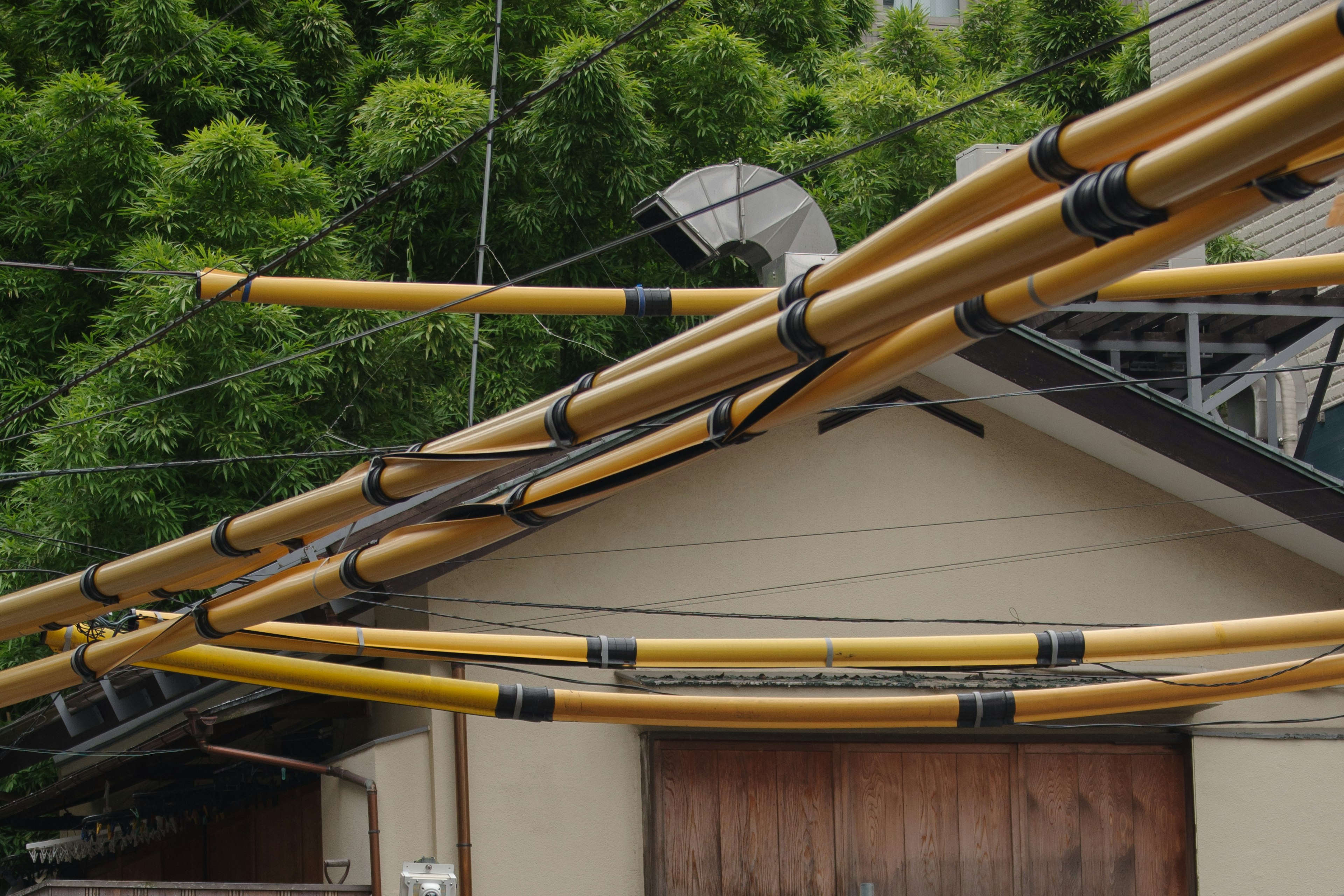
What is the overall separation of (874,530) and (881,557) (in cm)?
22

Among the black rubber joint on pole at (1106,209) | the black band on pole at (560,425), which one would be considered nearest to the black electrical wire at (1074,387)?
the black band on pole at (560,425)

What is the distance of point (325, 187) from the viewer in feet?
50.5

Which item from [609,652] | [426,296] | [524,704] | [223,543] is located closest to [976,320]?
[223,543]

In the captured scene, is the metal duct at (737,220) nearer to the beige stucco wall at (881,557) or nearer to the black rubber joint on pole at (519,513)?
the beige stucco wall at (881,557)

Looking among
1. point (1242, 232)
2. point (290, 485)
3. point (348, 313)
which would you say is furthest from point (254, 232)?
point (1242, 232)

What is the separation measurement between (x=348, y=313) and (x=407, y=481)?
31.6ft

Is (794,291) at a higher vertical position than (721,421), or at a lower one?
higher

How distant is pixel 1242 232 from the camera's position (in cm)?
1859

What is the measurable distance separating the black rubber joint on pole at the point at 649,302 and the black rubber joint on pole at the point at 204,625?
241cm

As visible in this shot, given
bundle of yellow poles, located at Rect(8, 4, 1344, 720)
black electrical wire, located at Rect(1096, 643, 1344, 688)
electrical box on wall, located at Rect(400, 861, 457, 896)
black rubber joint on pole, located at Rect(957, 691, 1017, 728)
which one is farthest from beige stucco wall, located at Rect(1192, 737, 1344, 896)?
bundle of yellow poles, located at Rect(8, 4, 1344, 720)

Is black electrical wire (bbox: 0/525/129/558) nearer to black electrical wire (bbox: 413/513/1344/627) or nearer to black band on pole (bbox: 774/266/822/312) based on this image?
black electrical wire (bbox: 413/513/1344/627)

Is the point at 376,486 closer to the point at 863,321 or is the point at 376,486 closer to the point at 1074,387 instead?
the point at 863,321

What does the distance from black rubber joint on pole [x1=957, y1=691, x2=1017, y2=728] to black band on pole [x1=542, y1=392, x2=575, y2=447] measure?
3446 millimetres

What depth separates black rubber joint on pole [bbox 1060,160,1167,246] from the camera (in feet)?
10.3
